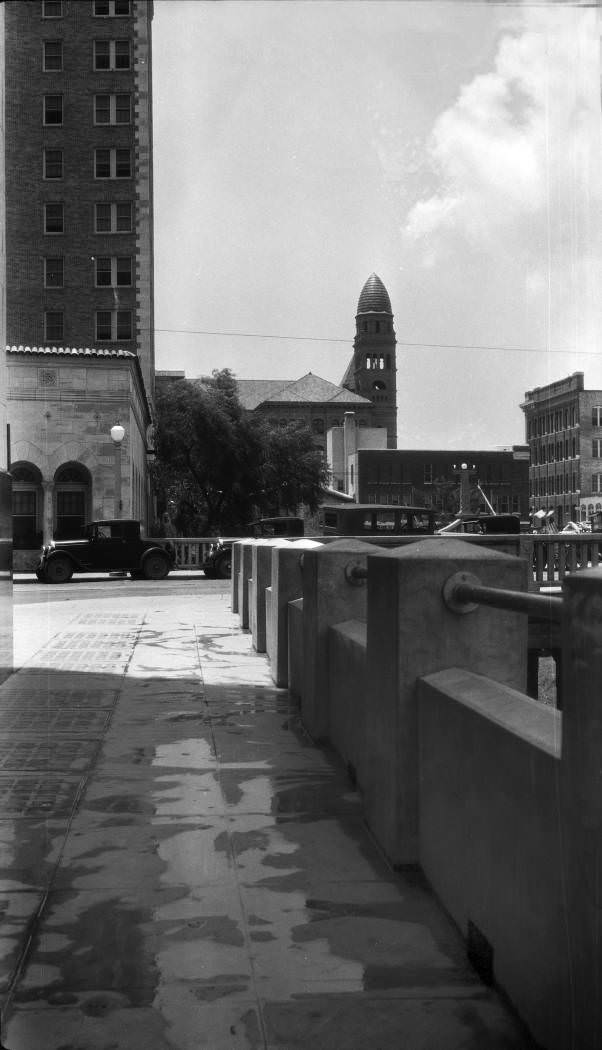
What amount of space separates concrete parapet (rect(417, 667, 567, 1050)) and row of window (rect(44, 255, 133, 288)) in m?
54.0

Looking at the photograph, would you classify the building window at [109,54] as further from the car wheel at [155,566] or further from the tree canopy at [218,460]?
the car wheel at [155,566]

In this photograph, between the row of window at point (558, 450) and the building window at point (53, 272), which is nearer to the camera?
the building window at point (53, 272)

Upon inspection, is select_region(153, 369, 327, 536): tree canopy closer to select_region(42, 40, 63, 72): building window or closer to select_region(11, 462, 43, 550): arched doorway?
select_region(11, 462, 43, 550): arched doorway

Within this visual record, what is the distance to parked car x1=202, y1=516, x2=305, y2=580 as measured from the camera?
2922cm

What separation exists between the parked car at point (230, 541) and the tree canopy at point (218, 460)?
52.8 feet

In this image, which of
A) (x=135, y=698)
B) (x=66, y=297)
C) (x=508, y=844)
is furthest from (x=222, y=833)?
(x=66, y=297)

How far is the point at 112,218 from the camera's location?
Result: 55.1 meters

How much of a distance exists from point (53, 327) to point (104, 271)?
3.88 m

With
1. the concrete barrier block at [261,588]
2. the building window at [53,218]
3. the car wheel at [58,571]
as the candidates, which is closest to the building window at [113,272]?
the building window at [53,218]

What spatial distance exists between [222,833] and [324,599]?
198 centimetres

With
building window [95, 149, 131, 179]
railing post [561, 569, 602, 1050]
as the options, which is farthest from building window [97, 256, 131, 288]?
railing post [561, 569, 602, 1050]

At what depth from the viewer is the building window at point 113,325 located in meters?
56.2

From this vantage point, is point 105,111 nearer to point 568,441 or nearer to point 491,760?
point 568,441

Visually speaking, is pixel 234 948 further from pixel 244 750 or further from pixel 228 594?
pixel 228 594
